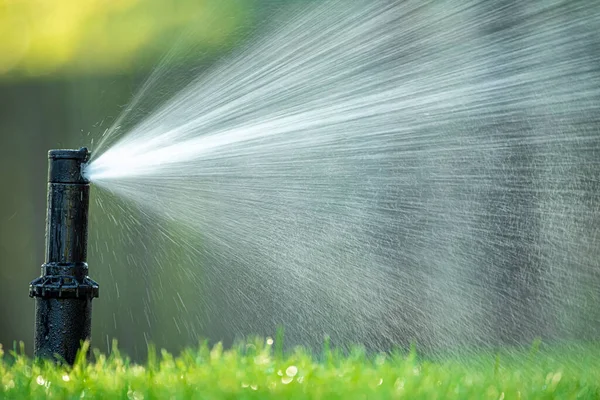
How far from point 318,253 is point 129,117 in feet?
4.14

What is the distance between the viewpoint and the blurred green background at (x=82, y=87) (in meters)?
4.19

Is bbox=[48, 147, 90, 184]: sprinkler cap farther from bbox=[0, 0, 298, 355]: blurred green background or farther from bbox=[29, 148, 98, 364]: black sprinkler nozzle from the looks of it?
bbox=[0, 0, 298, 355]: blurred green background

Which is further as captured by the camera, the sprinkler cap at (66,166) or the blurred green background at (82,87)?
the blurred green background at (82,87)

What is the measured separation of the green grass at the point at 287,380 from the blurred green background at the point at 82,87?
5.02 ft

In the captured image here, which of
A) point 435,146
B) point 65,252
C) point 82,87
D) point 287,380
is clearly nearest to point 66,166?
point 65,252

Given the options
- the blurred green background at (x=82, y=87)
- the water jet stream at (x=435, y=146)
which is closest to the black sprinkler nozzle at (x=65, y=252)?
the water jet stream at (x=435, y=146)

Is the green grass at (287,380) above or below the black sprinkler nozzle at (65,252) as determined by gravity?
below

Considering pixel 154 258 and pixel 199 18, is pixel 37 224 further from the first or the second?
pixel 199 18

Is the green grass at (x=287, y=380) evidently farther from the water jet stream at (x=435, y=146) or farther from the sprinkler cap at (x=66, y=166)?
the water jet stream at (x=435, y=146)

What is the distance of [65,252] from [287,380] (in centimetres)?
75

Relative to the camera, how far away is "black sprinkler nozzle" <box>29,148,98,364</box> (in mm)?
2336

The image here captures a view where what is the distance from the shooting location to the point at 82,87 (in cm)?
430

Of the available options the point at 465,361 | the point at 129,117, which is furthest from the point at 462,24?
the point at 129,117

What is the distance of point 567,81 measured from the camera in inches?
147
